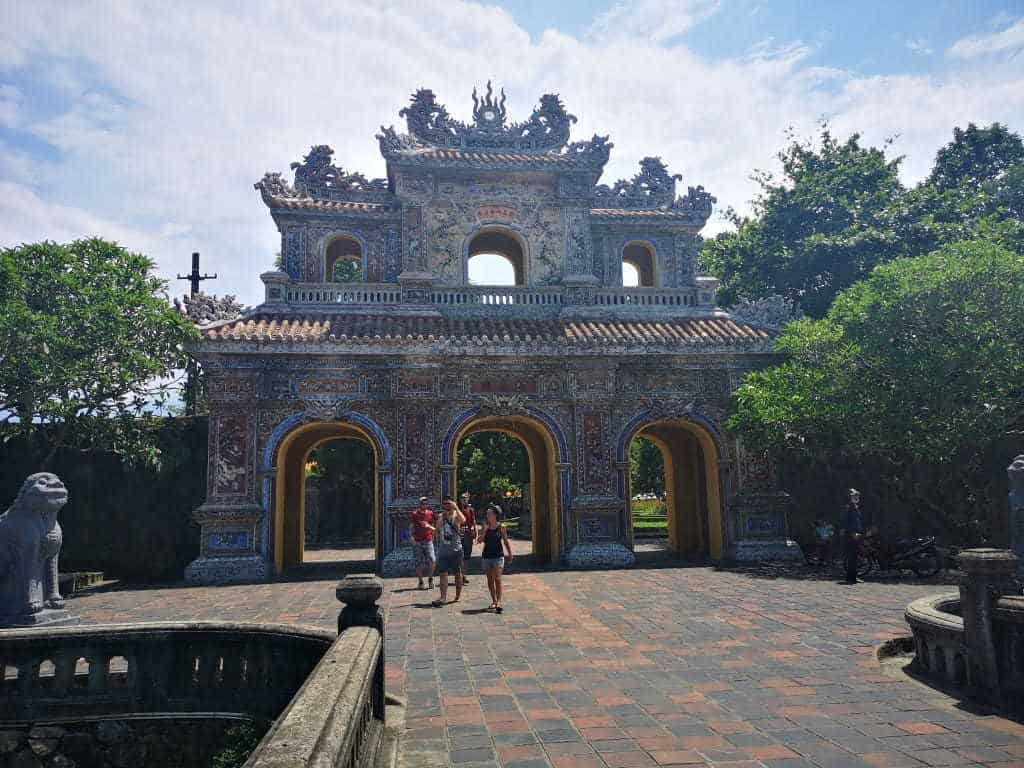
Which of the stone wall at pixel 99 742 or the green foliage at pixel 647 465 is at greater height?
the green foliage at pixel 647 465

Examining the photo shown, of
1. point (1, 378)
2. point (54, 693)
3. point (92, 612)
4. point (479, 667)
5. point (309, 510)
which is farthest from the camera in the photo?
point (309, 510)

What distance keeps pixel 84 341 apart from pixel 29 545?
6414 millimetres

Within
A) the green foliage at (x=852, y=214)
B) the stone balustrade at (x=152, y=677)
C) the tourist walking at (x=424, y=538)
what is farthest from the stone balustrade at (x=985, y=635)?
the green foliage at (x=852, y=214)

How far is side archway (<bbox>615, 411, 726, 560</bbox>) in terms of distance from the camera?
1598 cm

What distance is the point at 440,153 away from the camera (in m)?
17.8

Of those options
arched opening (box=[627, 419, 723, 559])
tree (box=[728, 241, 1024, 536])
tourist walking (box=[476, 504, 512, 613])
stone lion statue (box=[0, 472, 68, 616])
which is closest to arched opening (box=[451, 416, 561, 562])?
arched opening (box=[627, 419, 723, 559])

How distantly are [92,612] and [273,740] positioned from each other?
10154mm

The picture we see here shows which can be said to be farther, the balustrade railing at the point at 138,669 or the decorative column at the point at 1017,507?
the decorative column at the point at 1017,507

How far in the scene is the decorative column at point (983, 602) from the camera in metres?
5.44

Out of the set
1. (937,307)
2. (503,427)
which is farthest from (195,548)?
(937,307)

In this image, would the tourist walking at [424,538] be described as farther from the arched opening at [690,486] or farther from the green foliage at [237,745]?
the green foliage at [237,745]

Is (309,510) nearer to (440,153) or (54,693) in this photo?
(440,153)

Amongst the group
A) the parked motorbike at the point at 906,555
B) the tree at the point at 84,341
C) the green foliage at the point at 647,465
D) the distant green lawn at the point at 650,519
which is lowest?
the distant green lawn at the point at 650,519

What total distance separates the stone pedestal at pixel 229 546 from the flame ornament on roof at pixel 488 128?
1055 cm
